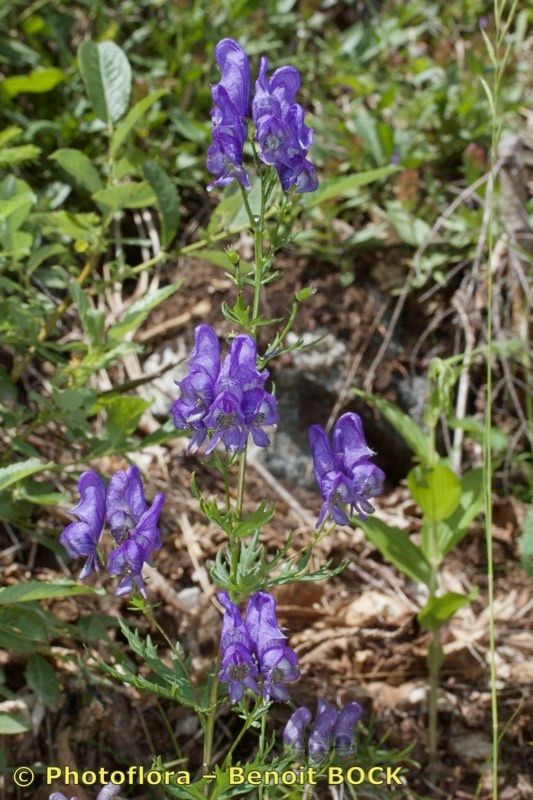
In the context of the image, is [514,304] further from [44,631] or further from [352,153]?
[44,631]

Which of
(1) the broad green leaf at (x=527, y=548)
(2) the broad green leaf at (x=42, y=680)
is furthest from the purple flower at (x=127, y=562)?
(1) the broad green leaf at (x=527, y=548)

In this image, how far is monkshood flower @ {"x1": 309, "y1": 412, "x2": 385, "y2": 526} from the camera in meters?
1.76

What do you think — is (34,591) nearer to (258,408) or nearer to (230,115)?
(258,408)

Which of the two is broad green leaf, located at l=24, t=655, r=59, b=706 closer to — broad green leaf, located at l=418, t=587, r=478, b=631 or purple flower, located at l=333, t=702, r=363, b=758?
purple flower, located at l=333, t=702, r=363, b=758

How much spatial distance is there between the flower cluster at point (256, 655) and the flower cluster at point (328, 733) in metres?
0.31

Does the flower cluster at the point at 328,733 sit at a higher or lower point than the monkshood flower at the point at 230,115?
lower

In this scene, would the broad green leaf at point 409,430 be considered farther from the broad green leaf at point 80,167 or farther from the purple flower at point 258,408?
the purple flower at point 258,408

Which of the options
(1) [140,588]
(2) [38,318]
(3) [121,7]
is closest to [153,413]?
(2) [38,318]

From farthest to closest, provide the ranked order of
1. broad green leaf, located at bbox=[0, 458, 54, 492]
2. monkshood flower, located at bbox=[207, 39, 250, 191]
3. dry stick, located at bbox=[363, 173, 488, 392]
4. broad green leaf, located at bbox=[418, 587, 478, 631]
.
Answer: dry stick, located at bbox=[363, 173, 488, 392]
broad green leaf, located at bbox=[418, 587, 478, 631]
broad green leaf, located at bbox=[0, 458, 54, 492]
monkshood flower, located at bbox=[207, 39, 250, 191]

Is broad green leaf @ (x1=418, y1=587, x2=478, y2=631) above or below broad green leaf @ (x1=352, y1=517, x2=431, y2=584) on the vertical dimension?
below

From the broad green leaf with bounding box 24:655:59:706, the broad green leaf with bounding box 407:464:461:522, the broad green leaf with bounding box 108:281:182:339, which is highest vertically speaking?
the broad green leaf with bounding box 108:281:182:339

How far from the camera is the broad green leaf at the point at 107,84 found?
8.57ft

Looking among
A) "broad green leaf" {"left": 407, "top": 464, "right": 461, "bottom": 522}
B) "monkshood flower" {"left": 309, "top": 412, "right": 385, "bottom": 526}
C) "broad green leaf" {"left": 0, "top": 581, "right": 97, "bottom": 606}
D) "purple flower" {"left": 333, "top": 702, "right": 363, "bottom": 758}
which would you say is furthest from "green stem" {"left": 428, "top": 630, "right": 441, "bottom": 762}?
"broad green leaf" {"left": 0, "top": 581, "right": 97, "bottom": 606}

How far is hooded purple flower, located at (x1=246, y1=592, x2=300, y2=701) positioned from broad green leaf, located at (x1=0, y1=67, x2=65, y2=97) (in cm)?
269
